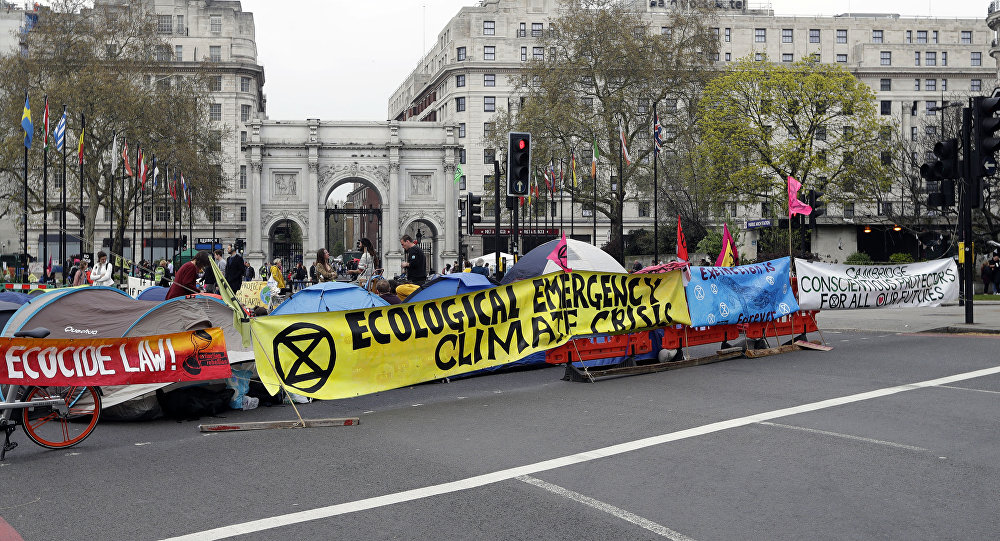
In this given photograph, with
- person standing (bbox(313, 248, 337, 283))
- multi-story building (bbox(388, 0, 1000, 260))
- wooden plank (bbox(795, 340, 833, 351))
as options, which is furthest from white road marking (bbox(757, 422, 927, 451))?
multi-story building (bbox(388, 0, 1000, 260))

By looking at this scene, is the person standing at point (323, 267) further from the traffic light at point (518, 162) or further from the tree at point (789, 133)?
the tree at point (789, 133)

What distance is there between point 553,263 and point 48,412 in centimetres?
942

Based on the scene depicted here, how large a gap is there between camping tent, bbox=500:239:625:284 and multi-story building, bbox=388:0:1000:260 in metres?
67.9

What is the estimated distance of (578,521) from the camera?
5.68m

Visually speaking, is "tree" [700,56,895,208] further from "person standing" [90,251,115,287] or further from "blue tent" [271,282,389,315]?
"blue tent" [271,282,389,315]

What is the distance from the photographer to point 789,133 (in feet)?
161

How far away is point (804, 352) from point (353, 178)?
58.4 metres

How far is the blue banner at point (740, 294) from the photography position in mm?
13695

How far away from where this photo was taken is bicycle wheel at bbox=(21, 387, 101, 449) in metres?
8.16

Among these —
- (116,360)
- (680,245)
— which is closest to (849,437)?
(116,360)

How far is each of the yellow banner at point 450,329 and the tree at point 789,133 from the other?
36.8m

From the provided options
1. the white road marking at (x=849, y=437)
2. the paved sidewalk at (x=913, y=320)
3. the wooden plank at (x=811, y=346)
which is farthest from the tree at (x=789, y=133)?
the white road marking at (x=849, y=437)

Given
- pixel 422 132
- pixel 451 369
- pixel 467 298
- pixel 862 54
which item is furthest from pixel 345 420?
pixel 862 54

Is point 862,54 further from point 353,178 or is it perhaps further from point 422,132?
point 353,178
